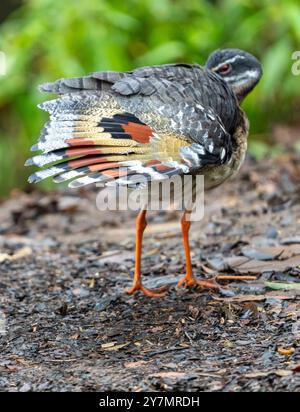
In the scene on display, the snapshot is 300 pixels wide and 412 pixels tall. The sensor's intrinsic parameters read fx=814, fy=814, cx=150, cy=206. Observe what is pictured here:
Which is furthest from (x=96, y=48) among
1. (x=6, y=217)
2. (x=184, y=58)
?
(x=6, y=217)

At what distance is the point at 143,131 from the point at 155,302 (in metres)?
1.19

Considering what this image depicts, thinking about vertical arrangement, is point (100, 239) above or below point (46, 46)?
below

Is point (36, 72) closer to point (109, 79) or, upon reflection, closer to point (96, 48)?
point (96, 48)

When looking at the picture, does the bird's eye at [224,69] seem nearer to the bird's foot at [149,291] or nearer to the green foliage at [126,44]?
the bird's foot at [149,291]

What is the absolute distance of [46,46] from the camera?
1065cm

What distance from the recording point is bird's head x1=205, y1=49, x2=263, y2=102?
21.1 feet

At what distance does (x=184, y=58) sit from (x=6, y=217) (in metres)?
4.11

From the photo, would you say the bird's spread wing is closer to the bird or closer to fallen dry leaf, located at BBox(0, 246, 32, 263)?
the bird

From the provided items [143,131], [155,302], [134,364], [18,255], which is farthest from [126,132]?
[18,255]

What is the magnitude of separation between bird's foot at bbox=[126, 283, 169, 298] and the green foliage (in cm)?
504

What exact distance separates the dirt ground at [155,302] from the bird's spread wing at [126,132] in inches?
36.9

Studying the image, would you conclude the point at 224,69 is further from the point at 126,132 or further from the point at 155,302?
the point at 155,302
